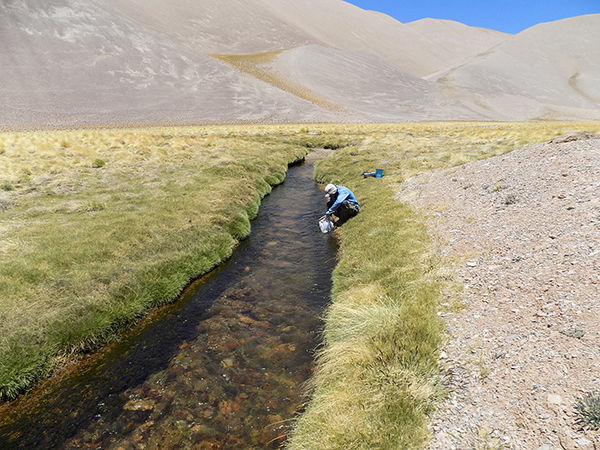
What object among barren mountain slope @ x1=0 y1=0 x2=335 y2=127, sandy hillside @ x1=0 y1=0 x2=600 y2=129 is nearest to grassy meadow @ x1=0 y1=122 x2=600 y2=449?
sandy hillside @ x1=0 y1=0 x2=600 y2=129

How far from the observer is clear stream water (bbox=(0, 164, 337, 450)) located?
6941mm

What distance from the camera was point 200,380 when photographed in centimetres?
828

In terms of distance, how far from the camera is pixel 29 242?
1222cm

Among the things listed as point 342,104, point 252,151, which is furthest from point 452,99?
point 252,151

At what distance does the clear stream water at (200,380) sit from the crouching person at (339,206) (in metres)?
5.22

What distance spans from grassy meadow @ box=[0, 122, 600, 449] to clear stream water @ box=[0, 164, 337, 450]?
66 centimetres

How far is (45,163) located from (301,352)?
2769 centimetres

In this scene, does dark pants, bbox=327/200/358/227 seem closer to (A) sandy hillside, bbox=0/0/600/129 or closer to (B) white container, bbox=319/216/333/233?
(B) white container, bbox=319/216/333/233

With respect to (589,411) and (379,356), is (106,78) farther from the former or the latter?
(589,411)

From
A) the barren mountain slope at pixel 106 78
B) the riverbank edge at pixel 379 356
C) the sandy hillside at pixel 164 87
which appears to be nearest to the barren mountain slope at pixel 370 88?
the sandy hillside at pixel 164 87

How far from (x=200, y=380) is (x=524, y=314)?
7.84 metres

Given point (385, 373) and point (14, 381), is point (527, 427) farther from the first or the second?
point (14, 381)

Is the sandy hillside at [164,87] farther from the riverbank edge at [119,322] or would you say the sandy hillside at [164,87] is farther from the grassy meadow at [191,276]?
the riverbank edge at [119,322]

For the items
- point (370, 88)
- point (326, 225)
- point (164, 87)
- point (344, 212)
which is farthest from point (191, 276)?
point (370, 88)
